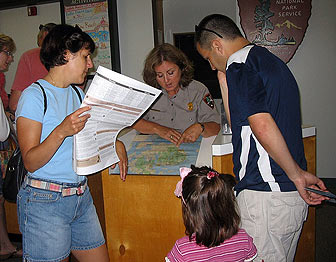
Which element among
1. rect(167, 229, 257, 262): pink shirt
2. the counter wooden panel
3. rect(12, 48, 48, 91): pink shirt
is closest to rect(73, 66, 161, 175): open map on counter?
rect(167, 229, 257, 262): pink shirt

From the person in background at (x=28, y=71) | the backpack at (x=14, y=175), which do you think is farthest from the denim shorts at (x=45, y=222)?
the person in background at (x=28, y=71)

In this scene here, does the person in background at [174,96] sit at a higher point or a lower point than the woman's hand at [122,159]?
higher

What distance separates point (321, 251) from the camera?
2521 mm

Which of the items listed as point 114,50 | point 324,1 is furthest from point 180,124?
point 324,1

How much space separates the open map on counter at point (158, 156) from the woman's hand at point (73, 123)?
612 mm

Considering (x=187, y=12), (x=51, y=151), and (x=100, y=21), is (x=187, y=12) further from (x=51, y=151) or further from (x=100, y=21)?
(x=51, y=151)

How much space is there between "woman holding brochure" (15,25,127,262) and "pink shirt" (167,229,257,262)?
0.47 metres

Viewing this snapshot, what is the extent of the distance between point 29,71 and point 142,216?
1.71m

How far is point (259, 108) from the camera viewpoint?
117 cm

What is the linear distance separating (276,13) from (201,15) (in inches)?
Answer: 34.7

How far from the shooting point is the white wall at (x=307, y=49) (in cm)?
371

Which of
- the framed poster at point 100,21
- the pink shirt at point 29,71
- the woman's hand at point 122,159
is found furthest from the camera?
the framed poster at point 100,21

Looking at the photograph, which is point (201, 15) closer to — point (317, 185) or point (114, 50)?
point (114, 50)

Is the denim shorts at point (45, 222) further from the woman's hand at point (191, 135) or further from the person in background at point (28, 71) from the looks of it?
the person in background at point (28, 71)
